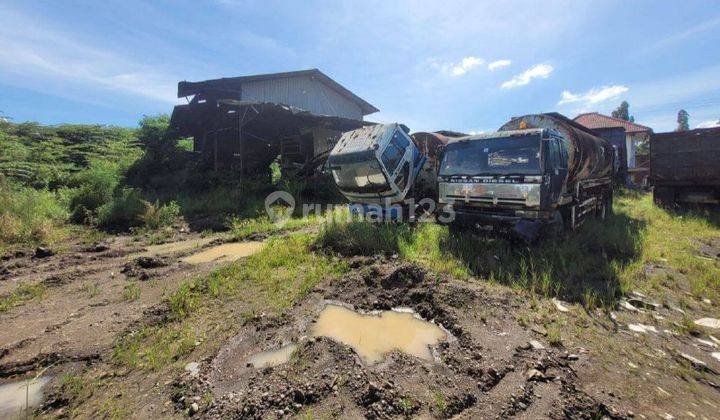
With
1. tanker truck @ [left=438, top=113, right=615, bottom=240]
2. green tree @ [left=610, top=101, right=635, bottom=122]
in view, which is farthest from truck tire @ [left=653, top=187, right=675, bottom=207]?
green tree @ [left=610, top=101, right=635, bottom=122]

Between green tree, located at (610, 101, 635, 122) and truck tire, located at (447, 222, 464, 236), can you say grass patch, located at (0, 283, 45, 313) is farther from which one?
green tree, located at (610, 101, 635, 122)

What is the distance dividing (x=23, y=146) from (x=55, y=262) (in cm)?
1017

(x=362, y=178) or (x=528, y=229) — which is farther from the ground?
(x=362, y=178)

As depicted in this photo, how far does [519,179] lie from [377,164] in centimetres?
286

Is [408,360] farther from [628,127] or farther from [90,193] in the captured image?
[628,127]

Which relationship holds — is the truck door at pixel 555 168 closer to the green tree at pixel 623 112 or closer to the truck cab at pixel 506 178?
the truck cab at pixel 506 178

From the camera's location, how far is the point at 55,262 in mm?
6230

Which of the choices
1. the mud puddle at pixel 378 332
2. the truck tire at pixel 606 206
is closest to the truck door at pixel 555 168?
the mud puddle at pixel 378 332

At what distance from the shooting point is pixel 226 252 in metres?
6.82

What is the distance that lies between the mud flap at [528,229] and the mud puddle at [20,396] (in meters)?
6.03

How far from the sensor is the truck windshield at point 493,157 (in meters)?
5.43

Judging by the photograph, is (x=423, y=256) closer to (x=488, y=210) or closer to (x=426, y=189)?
(x=488, y=210)

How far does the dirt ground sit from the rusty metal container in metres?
2.58

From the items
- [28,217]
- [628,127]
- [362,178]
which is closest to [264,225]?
[362,178]
